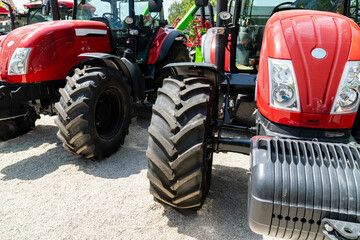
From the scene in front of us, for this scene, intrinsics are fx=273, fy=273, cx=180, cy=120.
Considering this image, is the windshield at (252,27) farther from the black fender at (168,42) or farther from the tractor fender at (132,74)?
the black fender at (168,42)

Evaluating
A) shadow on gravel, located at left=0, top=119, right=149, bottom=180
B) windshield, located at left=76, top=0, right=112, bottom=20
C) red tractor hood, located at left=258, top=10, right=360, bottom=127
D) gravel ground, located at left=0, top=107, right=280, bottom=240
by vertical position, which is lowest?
shadow on gravel, located at left=0, top=119, right=149, bottom=180

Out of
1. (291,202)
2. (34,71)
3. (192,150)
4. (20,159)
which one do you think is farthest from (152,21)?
(291,202)

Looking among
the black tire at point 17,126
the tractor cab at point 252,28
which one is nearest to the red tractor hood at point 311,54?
the tractor cab at point 252,28

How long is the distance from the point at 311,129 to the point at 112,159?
7.90ft

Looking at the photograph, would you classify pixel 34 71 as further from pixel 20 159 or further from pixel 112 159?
pixel 112 159

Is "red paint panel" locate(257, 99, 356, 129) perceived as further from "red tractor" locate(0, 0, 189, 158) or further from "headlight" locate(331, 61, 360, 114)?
"red tractor" locate(0, 0, 189, 158)

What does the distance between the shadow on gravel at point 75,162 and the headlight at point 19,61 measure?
1.08m

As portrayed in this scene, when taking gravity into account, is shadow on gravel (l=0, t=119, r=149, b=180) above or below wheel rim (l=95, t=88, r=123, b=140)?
below

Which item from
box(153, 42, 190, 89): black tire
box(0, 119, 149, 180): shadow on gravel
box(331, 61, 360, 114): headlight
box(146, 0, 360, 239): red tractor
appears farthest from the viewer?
box(153, 42, 190, 89): black tire

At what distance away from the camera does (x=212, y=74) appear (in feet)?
7.84

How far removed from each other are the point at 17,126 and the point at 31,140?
322mm

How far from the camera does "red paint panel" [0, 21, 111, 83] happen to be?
3.33m

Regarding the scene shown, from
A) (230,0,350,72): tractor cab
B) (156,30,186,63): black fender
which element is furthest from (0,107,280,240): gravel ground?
(156,30,186,63): black fender

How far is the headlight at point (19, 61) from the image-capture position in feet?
10.8
